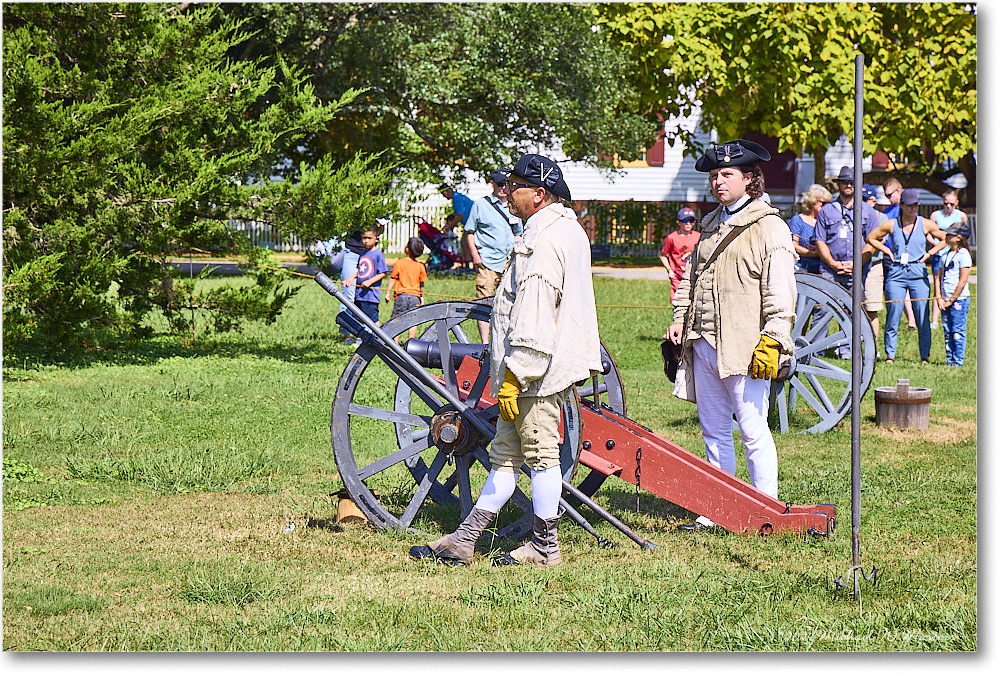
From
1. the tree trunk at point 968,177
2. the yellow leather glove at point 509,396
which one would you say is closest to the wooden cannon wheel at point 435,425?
the yellow leather glove at point 509,396

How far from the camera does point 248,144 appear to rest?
12.6 metres

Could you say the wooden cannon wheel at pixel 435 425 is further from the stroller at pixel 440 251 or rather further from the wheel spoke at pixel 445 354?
the stroller at pixel 440 251

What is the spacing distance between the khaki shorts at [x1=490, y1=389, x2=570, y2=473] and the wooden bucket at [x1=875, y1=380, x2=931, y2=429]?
14.1 feet

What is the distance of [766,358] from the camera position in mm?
5371

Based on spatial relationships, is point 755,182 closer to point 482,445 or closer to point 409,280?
point 482,445

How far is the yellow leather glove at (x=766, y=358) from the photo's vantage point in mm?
5371

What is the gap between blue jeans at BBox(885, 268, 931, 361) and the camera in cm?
1232

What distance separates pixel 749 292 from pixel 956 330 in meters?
7.57

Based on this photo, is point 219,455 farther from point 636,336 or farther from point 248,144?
point 636,336

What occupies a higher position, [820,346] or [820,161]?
[820,161]

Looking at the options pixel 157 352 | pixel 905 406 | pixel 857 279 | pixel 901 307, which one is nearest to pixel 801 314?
pixel 905 406

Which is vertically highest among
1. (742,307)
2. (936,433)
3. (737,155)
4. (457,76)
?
(457,76)

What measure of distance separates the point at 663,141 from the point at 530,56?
15488 mm

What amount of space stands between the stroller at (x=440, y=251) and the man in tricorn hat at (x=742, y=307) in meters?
17.6
